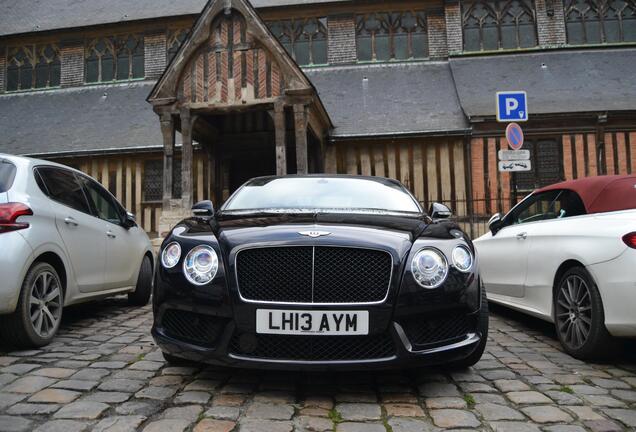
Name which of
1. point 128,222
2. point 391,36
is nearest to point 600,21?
point 391,36

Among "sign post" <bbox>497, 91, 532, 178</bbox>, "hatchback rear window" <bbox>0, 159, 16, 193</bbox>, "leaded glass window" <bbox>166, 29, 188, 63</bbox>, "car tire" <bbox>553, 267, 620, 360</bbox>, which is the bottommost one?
"car tire" <bbox>553, 267, 620, 360</bbox>

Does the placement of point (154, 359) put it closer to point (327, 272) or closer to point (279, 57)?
point (327, 272)

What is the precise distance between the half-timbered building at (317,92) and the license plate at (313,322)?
766 centimetres

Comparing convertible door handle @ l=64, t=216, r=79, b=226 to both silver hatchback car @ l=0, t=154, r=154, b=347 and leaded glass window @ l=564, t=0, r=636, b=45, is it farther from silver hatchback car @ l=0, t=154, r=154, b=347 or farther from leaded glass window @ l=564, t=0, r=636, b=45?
leaded glass window @ l=564, t=0, r=636, b=45

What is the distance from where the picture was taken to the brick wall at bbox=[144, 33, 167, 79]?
17.5 meters

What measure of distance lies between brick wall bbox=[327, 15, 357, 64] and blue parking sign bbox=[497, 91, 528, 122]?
8.89 meters

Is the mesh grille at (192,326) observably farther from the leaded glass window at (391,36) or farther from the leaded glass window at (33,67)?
the leaded glass window at (33,67)

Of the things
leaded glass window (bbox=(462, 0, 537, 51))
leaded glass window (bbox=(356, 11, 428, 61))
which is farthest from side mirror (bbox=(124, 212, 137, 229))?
leaded glass window (bbox=(462, 0, 537, 51))

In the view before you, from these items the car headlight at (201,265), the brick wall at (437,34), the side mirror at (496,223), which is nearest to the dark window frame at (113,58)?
the brick wall at (437,34)

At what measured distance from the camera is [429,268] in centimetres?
267

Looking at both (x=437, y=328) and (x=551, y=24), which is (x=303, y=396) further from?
(x=551, y=24)

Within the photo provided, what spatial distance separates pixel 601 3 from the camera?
16.6 metres

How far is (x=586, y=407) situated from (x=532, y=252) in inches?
75.7

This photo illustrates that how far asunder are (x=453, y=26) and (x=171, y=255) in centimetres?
1640
